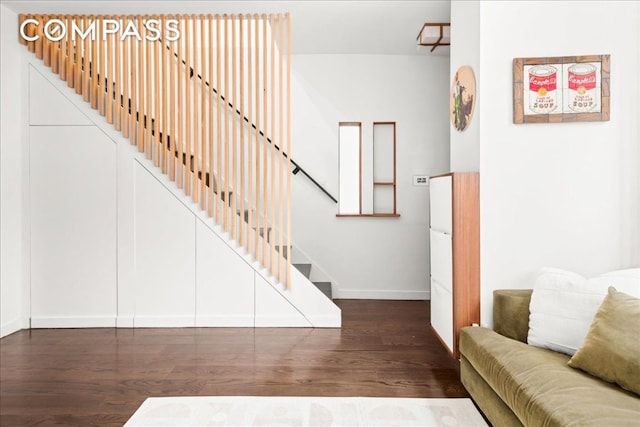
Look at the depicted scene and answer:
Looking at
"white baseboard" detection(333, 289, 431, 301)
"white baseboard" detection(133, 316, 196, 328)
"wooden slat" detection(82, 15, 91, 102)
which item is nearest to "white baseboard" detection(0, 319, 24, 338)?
"white baseboard" detection(133, 316, 196, 328)

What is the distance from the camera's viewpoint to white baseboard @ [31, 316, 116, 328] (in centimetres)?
389

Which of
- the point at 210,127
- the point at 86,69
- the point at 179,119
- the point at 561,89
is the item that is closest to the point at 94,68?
the point at 86,69

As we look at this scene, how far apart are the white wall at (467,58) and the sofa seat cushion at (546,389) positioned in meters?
1.19

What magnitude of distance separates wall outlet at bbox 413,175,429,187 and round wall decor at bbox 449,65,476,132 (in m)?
1.66

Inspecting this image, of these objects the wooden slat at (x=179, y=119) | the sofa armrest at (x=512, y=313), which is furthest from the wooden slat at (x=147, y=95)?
the sofa armrest at (x=512, y=313)

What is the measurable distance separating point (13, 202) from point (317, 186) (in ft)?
9.63

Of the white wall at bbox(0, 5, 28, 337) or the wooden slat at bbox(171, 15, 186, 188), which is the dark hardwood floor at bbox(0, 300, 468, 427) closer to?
the white wall at bbox(0, 5, 28, 337)

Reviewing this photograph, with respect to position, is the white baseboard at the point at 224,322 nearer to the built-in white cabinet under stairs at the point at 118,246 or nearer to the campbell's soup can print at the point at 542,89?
the built-in white cabinet under stairs at the point at 118,246

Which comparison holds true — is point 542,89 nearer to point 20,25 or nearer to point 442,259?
point 442,259

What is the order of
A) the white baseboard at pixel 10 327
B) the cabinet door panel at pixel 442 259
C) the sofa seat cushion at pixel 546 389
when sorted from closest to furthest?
the sofa seat cushion at pixel 546 389 → the cabinet door panel at pixel 442 259 → the white baseboard at pixel 10 327

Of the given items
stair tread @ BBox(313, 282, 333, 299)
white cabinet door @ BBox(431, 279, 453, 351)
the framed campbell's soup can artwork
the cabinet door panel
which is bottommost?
stair tread @ BBox(313, 282, 333, 299)

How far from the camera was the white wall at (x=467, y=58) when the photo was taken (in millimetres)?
2779

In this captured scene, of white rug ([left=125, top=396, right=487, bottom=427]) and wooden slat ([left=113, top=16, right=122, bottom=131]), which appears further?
wooden slat ([left=113, top=16, right=122, bottom=131])

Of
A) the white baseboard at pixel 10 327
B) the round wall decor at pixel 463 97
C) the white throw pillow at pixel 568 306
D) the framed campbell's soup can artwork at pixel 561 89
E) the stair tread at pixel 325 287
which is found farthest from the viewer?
the stair tread at pixel 325 287
